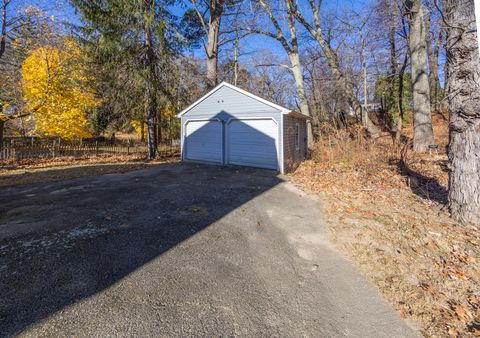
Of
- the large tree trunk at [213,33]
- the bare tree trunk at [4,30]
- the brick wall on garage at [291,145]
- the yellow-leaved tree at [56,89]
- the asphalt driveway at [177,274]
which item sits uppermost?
the large tree trunk at [213,33]

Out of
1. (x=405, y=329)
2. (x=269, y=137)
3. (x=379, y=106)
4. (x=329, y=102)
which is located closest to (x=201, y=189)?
(x=269, y=137)

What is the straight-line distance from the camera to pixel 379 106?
2334 cm

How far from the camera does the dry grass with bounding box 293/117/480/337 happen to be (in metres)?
2.57

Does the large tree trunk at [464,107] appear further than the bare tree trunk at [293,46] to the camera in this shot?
No

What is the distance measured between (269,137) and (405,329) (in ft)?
27.9

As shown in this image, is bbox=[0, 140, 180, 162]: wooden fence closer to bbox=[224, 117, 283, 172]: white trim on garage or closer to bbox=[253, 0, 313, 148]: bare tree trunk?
bbox=[224, 117, 283, 172]: white trim on garage

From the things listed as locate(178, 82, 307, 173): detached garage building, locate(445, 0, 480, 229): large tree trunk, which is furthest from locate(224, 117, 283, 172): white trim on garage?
locate(445, 0, 480, 229): large tree trunk

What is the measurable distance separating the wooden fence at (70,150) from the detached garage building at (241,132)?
4.42 meters

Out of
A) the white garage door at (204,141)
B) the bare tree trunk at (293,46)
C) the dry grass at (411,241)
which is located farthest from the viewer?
the bare tree trunk at (293,46)

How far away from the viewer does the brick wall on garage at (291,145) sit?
10.2 metres

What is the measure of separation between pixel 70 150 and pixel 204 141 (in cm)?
936

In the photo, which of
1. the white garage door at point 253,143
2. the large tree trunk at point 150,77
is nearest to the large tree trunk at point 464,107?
the white garage door at point 253,143

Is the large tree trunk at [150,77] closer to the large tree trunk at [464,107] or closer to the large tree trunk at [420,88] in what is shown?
the large tree trunk at [464,107]

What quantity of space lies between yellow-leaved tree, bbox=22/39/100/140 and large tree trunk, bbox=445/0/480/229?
15.0m
